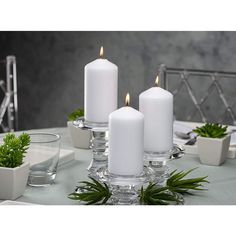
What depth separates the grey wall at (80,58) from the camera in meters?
4.71

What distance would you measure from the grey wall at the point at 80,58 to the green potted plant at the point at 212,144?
268 centimetres

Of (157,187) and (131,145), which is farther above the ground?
(131,145)

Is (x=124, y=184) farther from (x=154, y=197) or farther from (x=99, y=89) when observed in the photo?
(x=99, y=89)

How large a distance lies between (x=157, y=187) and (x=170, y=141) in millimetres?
Result: 122

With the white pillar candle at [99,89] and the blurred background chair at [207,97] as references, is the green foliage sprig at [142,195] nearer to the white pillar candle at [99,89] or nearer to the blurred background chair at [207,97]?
the white pillar candle at [99,89]

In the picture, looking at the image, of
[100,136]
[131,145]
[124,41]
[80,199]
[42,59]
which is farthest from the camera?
[42,59]

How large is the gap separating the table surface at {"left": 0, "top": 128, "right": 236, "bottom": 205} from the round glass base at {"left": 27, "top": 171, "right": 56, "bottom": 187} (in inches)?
0.7

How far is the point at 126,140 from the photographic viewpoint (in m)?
1.42

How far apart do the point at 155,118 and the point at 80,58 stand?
3654mm

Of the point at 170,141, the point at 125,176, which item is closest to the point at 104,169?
the point at 125,176

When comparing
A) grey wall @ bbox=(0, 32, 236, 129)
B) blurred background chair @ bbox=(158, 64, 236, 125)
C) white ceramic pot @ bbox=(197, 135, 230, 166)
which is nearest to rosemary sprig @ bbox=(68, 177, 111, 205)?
white ceramic pot @ bbox=(197, 135, 230, 166)

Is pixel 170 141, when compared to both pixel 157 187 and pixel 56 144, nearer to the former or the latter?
pixel 157 187

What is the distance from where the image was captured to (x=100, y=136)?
5.41 ft

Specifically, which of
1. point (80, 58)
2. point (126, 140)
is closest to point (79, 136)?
point (126, 140)
